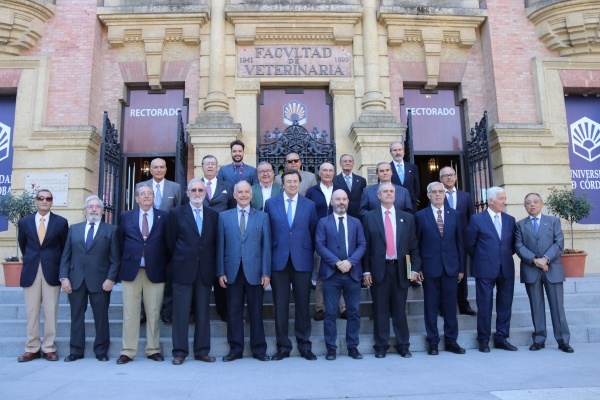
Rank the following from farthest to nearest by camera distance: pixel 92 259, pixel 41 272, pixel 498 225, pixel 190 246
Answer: pixel 498 225 → pixel 41 272 → pixel 92 259 → pixel 190 246

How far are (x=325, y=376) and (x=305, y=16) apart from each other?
28.5 ft

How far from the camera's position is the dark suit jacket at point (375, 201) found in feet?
22.0

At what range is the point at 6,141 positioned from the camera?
10.6 m

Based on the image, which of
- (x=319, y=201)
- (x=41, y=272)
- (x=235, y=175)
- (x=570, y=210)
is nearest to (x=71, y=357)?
(x=41, y=272)

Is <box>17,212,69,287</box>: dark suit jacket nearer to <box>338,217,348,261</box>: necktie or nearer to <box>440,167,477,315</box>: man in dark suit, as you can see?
<box>338,217,348,261</box>: necktie

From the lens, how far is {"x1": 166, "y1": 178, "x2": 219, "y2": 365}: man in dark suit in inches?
220

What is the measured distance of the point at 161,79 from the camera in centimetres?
1106

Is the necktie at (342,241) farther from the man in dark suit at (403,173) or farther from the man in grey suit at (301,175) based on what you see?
the man in dark suit at (403,173)

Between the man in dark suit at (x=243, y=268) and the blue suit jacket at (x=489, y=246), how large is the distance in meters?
2.75

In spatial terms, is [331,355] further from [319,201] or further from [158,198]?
[158,198]

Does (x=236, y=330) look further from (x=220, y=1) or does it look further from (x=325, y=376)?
(x=220, y=1)

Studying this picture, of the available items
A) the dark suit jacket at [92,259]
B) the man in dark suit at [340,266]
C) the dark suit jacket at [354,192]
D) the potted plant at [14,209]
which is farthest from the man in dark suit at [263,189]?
the potted plant at [14,209]

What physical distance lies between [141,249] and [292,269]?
6.13ft

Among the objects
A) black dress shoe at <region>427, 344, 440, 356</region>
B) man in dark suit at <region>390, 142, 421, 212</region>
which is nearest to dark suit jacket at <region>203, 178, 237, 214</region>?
man in dark suit at <region>390, 142, 421, 212</region>
